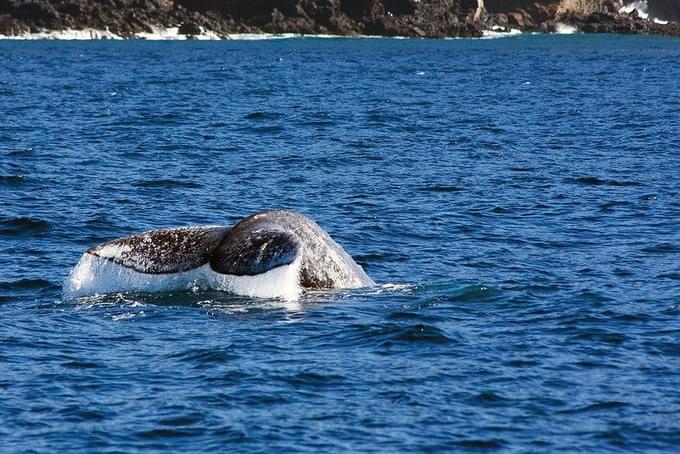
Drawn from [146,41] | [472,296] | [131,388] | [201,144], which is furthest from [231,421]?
[146,41]

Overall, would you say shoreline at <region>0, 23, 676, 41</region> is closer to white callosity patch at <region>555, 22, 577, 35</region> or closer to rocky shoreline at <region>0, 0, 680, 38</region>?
rocky shoreline at <region>0, 0, 680, 38</region>

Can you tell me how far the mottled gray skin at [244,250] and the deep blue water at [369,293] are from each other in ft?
1.26

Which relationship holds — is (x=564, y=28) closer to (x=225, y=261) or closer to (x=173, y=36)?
(x=173, y=36)

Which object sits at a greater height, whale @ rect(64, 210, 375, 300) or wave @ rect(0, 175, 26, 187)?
whale @ rect(64, 210, 375, 300)

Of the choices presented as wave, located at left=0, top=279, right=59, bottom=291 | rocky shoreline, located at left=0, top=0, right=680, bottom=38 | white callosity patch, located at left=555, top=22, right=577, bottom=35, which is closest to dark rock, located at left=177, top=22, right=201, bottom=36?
rocky shoreline, located at left=0, top=0, right=680, bottom=38

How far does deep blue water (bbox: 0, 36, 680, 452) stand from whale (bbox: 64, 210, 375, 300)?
0.78ft

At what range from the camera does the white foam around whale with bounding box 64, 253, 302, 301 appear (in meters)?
15.1

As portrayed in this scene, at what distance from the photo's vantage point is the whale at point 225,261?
15.1 meters

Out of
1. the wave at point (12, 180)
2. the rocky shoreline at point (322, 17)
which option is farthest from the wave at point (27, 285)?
the rocky shoreline at point (322, 17)

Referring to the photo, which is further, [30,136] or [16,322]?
[30,136]

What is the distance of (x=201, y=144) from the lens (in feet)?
113

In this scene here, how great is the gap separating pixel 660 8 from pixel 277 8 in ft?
212

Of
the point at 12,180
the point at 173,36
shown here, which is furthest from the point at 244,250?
the point at 173,36

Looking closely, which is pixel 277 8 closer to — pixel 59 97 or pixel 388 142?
pixel 59 97
